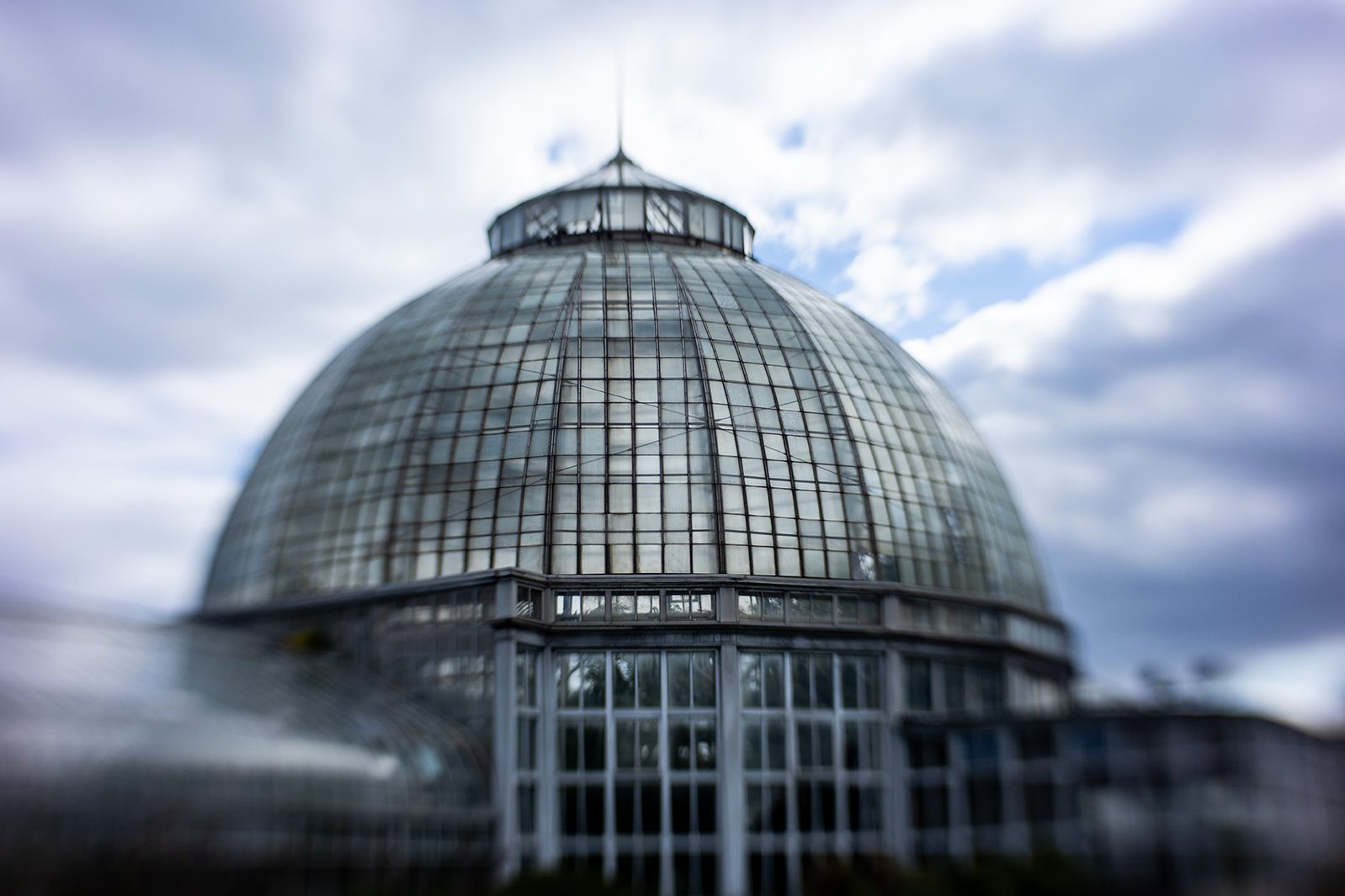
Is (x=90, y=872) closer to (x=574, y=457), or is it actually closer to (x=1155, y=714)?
(x=574, y=457)

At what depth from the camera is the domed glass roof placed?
47.8 metres

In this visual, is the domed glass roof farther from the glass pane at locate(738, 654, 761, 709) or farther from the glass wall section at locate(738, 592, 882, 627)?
the glass pane at locate(738, 654, 761, 709)

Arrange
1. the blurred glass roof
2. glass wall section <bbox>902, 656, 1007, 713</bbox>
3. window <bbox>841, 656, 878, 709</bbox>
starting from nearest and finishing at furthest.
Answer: the blurred glass roof → window <bbox>841, 656, 878, 709</bbox> → glass wall section <bbox>902, 656, 1007, 713</bbox>

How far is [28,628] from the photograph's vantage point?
1469 inches

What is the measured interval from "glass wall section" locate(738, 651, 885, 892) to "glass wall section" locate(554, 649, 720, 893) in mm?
1327

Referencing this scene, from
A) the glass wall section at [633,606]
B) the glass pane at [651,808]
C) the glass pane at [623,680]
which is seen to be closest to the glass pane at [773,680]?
the glass wall section at [633,606]

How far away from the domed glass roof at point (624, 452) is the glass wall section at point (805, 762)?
3.72 meters

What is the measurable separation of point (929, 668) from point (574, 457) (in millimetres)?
14454

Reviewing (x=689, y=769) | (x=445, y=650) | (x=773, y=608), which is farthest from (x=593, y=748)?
(x=773, y=608)

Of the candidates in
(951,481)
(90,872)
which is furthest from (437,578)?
(951,481)

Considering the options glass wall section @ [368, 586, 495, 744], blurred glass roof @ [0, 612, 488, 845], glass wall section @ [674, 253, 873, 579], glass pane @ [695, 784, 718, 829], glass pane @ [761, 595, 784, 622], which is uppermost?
glass wall section @ [674, 253, 873, 579]

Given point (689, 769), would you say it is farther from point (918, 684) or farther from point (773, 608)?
point (918, 684)

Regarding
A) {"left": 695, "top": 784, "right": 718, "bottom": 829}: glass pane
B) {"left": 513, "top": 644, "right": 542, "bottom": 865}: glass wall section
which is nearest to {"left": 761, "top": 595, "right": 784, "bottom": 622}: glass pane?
{"left": 695, "top": 784, "right": 718, "bottom": 829}: glass pane

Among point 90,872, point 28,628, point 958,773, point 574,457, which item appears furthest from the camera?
point 574,457
